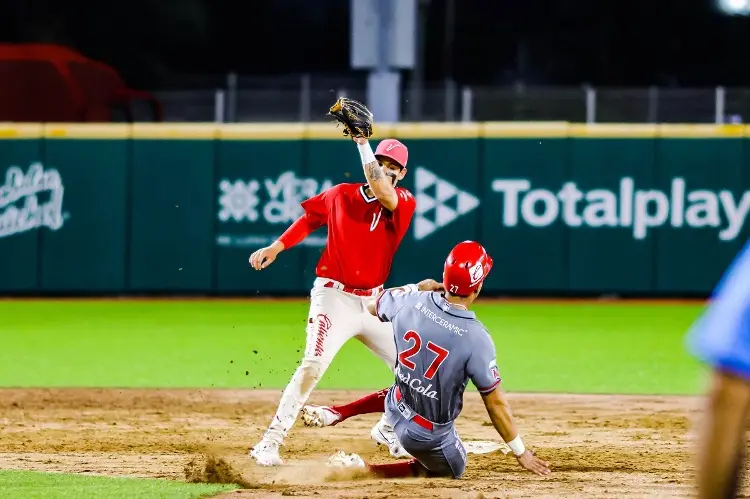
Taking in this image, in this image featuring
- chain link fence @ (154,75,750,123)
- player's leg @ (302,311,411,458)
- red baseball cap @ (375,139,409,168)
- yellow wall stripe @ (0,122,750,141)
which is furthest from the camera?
chain link fence @ (154,75,750,123)

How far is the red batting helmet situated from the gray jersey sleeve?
221mm

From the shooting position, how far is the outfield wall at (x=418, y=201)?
56.1 feet

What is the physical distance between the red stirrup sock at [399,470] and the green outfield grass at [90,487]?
→ 0.74 metres

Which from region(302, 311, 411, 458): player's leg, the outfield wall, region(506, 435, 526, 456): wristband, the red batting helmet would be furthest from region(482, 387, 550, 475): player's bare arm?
the outfield wall

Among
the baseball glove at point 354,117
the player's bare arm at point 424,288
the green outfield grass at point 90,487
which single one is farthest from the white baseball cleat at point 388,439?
the baseball glove at point 354,117

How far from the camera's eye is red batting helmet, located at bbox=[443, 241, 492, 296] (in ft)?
19.1

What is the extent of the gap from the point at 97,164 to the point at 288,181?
2.54m

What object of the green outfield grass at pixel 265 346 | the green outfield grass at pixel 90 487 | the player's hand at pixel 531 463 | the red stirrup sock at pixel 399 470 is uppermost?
the player's hand at pixel 531 463

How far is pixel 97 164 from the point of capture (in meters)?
17.1

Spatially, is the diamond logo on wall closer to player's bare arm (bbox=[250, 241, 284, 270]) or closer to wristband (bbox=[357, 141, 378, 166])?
player's bare arm (bbox=[250, 241, 284, 270])

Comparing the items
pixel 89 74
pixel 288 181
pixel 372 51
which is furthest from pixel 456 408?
pixel 89 74

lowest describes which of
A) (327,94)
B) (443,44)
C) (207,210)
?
(207,210)

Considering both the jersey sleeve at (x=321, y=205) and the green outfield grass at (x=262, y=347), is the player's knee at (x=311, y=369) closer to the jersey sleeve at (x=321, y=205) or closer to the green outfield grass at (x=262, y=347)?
the jersey sleeve at (x=321, y=205)

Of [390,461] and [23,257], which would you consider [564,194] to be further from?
[390,461]
